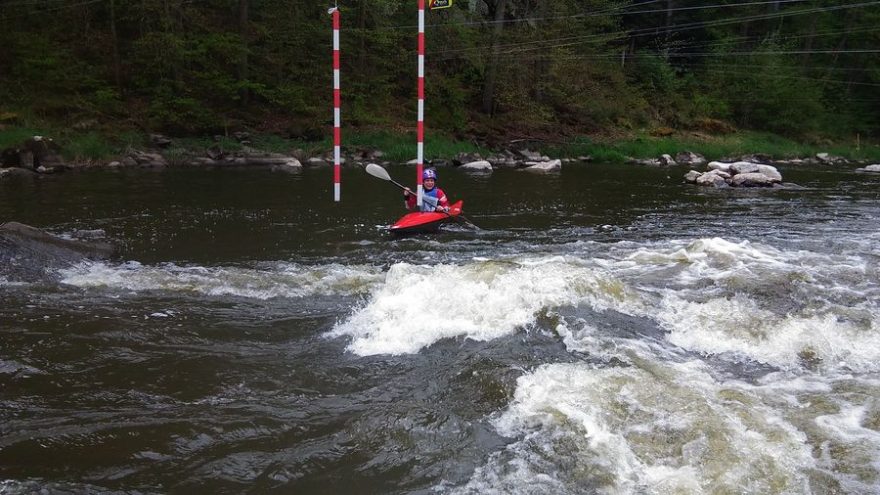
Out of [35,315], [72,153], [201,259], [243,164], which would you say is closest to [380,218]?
[201,259]

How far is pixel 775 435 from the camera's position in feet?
11.5

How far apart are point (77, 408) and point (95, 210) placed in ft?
27.5

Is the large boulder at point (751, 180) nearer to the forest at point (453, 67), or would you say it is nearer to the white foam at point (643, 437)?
the forest at point (453, 67)

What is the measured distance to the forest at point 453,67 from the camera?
20.8m

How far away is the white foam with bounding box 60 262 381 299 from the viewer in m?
6.23

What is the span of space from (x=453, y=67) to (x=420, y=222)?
20.3 metres

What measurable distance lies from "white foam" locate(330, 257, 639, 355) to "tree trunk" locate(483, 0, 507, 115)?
829 inches

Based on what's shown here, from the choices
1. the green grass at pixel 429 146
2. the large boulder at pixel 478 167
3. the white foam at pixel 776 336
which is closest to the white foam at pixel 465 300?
the white foam at pixel 776 336

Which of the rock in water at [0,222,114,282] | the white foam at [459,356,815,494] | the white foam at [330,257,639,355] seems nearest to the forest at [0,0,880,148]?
the rock in water at [0,222,114,282]

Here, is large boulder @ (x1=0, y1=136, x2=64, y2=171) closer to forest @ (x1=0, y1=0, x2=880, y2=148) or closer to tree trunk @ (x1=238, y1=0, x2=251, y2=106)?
forest @ (x1=0, y1=0, x2=880, y2=148)

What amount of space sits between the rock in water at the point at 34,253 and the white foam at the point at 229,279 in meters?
0.22

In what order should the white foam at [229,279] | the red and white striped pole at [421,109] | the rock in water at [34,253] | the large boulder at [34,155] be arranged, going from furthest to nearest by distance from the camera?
the large boulder at [34,155], the red and white striped pole at [421,109], the rock in water at [34,253], the white foam at [229,279]

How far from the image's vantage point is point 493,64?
86.8ft

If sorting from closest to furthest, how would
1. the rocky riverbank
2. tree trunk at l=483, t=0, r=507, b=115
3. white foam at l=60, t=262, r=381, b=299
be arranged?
white foam at l=60, t=262, r=381, b=299 < the rocky riverbank < tree trunk at l=483, t=0, r=507, b=115
